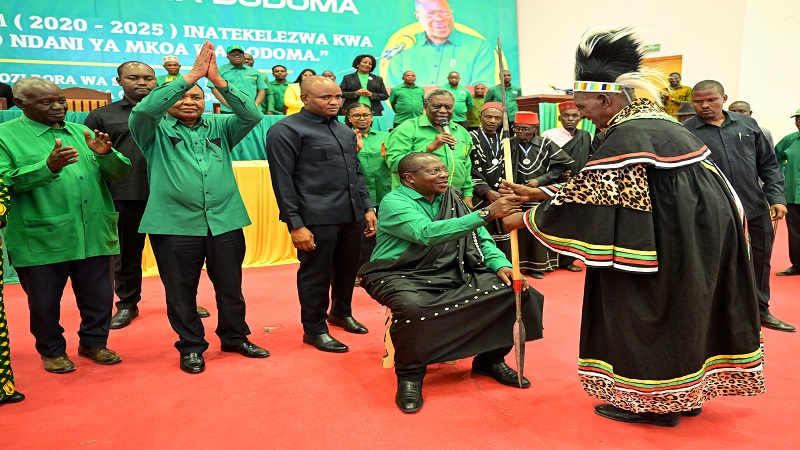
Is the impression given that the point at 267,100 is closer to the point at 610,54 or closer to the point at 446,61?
the point at 446,61

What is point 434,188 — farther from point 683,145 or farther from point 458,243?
point 683,145

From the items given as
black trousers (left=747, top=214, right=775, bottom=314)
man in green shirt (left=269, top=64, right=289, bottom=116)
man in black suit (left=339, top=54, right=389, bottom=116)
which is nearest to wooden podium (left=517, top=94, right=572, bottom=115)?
man in black suit (left=339, top=54, right=389, bottom=116)

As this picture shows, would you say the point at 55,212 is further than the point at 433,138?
No

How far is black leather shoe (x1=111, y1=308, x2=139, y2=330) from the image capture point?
185 inches

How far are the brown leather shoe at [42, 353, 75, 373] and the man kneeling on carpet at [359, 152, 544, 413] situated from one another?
187 centimetres

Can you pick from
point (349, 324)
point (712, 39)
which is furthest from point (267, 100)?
point (712, 39)

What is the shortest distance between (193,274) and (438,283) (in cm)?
152

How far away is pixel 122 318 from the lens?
4750mm

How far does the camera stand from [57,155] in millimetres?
3248

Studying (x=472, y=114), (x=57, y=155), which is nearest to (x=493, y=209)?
(x=57, y=155)

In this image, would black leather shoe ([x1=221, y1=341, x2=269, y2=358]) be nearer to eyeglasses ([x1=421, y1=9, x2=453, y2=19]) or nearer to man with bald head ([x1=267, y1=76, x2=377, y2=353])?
man with bald head ([x1=267, y1=76, x2=377, y2=353])

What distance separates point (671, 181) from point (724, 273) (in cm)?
49

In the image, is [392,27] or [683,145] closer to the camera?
[683,145]

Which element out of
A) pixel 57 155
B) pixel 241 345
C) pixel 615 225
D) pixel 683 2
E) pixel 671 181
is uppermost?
pixel 683 2
